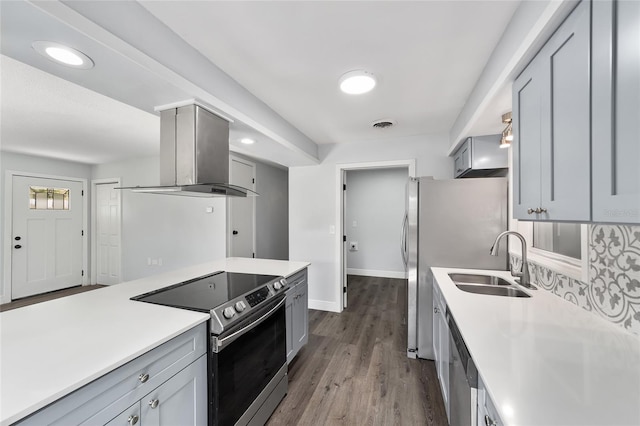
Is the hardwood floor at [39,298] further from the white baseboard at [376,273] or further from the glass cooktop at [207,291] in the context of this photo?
the white baseboard at [376,273]

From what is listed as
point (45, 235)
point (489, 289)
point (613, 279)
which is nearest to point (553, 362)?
point (613, 279)

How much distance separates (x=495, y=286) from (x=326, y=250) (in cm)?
217

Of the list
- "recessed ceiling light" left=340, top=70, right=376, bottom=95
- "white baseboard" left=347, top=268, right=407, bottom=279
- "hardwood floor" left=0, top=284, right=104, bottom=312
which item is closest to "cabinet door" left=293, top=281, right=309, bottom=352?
"recessed ceiling light" left=340, top=70, right=376, bottom=95

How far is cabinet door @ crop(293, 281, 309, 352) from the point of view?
2.33 meters

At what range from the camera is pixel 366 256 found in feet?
18.8

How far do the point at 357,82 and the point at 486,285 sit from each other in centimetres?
181

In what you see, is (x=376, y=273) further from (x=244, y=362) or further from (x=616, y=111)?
(x=616, y=111)

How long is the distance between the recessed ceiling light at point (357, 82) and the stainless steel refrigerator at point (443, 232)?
1002 millimetres

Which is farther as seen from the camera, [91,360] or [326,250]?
[326,250]

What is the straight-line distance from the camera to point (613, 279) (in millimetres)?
1154

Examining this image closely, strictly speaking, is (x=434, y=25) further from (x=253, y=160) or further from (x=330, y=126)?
(x=253, y=160)

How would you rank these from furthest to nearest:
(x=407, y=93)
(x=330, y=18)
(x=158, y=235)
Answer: (x=158, y=235)
(x=407, y=93)
(x=330, y=18)

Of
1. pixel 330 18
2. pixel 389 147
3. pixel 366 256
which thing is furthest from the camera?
pixel 366 256

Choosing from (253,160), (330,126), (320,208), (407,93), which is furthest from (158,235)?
(407,93)
